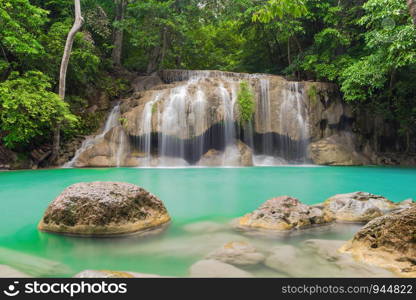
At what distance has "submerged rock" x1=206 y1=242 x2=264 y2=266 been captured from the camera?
3023 millimetres

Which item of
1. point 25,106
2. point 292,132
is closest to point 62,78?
point 25,106

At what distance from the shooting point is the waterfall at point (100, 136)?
46.6 ft

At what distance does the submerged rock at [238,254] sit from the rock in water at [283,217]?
92 cm

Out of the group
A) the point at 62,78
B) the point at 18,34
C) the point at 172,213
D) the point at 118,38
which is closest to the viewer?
the point at 172,213

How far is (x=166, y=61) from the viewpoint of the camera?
79.4 feet

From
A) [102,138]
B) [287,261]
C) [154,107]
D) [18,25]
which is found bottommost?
[287,261]

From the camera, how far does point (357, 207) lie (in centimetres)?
488

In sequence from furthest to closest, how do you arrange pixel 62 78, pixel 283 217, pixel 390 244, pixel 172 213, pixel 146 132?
pixel 146 132 < pixel 62 78 < pixel 172 213 < pixel 283 217 < pixel 390 244

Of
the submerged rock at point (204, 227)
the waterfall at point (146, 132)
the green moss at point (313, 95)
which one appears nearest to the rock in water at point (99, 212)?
the submerged rock at point (204, 227)

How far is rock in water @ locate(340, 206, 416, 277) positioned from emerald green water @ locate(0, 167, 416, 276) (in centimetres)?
77

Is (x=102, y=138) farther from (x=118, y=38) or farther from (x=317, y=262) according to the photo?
(x=317, y=262)

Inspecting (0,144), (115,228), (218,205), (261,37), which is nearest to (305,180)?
(218,205)

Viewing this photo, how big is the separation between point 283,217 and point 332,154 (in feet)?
40.1

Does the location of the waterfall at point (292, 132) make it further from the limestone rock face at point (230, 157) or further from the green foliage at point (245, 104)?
the limestone rock face at point (230, 157)
